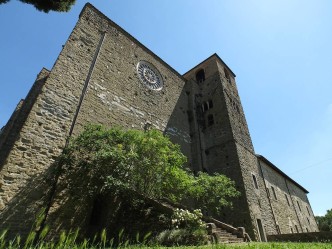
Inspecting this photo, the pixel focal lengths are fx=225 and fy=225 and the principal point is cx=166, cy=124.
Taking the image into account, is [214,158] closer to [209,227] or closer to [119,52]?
[209,227]

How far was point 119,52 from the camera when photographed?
15.1m

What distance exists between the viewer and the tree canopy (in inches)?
340

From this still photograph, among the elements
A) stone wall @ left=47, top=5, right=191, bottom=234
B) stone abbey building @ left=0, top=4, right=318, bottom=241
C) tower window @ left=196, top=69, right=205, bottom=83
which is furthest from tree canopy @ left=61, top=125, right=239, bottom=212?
tower window @ left=196, top=69, right=205, bottom=83

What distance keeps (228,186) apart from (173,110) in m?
7.18

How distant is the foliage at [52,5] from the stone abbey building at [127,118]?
453 cm

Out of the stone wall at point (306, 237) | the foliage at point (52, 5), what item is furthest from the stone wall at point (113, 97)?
the stone wall at point (306, 237)

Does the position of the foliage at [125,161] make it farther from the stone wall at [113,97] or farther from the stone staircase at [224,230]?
the stone staircase at [224,230]

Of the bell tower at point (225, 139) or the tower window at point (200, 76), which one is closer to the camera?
the bell tower at point (225, 139)

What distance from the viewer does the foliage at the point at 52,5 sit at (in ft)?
19.1

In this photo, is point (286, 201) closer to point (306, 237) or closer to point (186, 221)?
point (306, 237)

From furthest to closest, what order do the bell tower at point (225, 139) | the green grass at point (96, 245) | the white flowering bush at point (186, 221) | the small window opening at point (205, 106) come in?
the small window opening at point (205, 106)
the bell tower at point (225, 139)
the white flowering bush at point (186, 221)
the green grass at point (96, 245)

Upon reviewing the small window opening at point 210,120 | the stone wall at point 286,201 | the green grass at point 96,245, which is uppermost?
the small window opening at point 210,120

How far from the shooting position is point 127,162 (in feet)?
28.9

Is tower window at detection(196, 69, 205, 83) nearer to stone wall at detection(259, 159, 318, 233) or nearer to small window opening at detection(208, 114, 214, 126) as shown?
small window opening at detection(208, 114, 214, 126)
